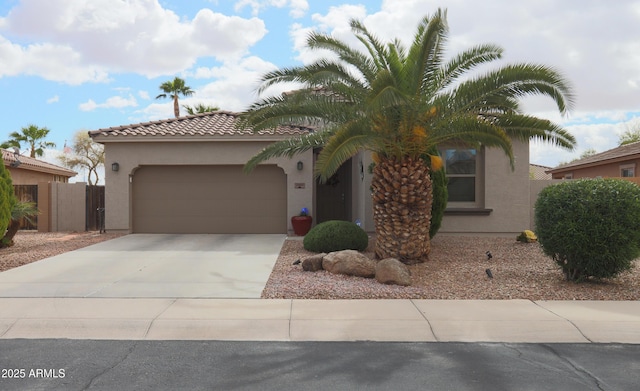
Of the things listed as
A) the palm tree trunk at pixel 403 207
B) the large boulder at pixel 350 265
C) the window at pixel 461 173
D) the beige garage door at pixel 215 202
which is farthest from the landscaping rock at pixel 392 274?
the beige garage door at pixel 215 202

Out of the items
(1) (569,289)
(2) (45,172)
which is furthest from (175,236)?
(2) (45,172)

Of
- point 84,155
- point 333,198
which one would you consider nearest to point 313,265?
point 333,198

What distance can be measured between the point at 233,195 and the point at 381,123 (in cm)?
773

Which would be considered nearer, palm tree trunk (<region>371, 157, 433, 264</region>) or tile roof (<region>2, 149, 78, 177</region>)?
palm tree trunk (<region>371, 157, 433, 264</region>)

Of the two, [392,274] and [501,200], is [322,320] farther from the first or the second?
[501,200]

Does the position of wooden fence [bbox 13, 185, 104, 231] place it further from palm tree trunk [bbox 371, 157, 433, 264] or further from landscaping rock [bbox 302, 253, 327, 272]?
Result: palm tree trunk [bbox 371, 157, 433, 264]

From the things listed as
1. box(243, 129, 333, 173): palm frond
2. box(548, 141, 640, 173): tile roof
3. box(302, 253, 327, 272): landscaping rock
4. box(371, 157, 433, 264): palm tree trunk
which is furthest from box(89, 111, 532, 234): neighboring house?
box(548, 141, 640, 173): tile roof

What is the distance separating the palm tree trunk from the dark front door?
7.65 meters

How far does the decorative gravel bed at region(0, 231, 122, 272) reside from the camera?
1086cm

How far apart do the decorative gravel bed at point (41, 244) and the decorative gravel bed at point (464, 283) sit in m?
5.52

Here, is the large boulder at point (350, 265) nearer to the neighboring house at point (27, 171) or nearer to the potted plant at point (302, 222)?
the potted plant at point (302, 222)

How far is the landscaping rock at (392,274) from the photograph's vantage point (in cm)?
841

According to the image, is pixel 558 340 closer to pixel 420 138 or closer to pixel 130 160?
pixel 420 138

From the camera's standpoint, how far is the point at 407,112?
31.0 ft
